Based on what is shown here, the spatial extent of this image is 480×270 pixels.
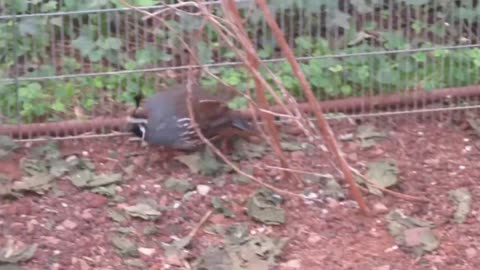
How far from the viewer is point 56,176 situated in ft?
13.0

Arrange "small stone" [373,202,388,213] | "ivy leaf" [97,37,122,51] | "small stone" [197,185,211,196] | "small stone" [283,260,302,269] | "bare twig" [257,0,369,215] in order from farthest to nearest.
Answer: "ivy leaf" [97,37,122,51], "small stone" [197,185,211,196], "small stone" [373,202,388,213], "small stone" [283,260,302,269], "bare twig" [257,0,369,215]

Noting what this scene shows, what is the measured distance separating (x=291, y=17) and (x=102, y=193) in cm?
95

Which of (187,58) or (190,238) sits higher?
(187,58)

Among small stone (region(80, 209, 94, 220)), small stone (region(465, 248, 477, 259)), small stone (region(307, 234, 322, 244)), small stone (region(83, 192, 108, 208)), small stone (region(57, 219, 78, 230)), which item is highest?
small stone (region(83, 192, 108, 208))

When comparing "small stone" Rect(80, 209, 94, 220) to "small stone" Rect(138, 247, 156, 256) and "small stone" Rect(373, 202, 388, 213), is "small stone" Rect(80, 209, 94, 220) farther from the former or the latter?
"small stone" Rect(373, 202, 388, 213)

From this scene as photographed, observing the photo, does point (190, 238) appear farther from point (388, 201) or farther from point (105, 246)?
point (388, 201)

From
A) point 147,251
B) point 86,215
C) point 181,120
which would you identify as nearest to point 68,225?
point 86,215

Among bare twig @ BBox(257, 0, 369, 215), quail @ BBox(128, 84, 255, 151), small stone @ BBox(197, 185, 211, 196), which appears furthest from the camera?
quail @ BBox(128, 84, 255, 151)

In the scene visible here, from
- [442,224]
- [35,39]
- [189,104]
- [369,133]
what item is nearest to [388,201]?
[442,224]

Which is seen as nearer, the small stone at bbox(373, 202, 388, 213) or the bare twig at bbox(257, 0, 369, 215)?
the bare twig at bbox(257, 0, 369, 215)

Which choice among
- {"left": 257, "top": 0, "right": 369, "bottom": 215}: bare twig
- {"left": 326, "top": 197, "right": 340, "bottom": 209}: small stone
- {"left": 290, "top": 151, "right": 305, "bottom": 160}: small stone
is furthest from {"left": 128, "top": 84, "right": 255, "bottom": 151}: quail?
{"left": 257, "top": 0, "right": 369, "bottom": 215}: bare twig

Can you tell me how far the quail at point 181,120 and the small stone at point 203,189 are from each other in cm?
19

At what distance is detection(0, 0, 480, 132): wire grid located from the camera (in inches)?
163

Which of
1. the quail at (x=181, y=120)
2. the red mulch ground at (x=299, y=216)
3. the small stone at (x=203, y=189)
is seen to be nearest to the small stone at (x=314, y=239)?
the red mulch ground at (x=299, y=216)
